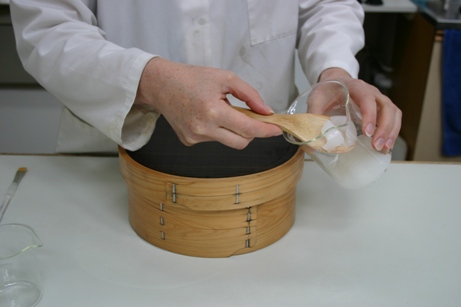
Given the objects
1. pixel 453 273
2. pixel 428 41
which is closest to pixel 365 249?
pixel 453 273

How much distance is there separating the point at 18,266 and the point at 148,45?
18.9 inches

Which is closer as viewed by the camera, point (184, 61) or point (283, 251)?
point (283, 251)

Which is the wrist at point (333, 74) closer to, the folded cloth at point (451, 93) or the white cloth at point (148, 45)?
the white cloth at point (148, 45)

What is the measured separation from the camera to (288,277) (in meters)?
0.77

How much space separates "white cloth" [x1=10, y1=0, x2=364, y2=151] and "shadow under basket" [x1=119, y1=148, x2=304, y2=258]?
97 mm

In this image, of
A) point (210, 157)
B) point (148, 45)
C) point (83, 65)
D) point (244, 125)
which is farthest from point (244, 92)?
point (148, 45)

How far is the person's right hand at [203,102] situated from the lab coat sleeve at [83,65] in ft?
0.13

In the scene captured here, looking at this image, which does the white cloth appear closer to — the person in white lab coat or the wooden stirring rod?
the person in white lab coat

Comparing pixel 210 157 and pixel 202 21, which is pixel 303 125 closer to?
pixel 210 157

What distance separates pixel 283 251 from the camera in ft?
2.72

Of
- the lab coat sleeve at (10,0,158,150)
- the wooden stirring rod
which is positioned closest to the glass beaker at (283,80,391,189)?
the wooden stirring rod

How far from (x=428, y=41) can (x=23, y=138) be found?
168 cm

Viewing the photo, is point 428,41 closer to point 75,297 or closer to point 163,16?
point 163,16

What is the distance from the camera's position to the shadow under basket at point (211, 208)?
29.9 inches
